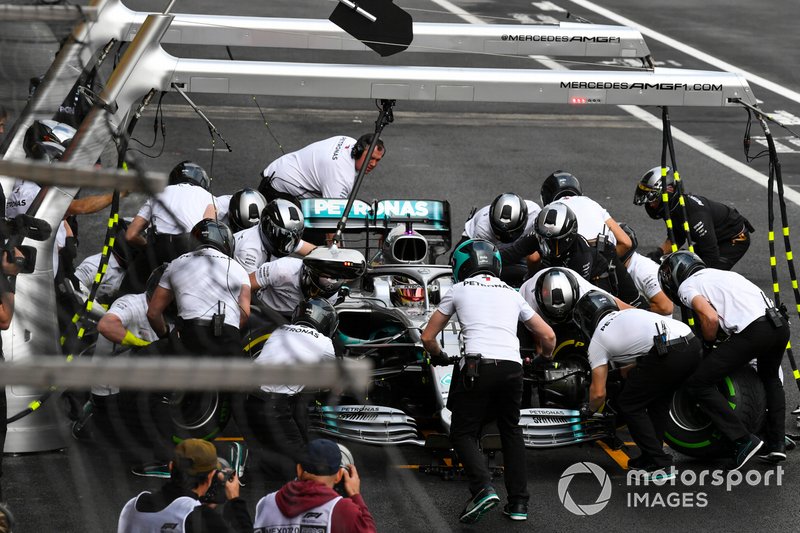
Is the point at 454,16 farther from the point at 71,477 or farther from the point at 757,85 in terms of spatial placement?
the point at 71,477

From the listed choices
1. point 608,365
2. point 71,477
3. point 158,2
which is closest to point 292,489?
point 71,477

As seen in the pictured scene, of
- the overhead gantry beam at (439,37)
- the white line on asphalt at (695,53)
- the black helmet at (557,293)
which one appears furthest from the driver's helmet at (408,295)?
the white line on asphalt at (695,53)

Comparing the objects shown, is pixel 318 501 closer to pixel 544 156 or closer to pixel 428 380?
pixel 428 380

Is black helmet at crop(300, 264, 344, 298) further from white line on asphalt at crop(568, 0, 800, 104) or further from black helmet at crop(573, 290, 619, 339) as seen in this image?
white line on asphalt at crop(568, 0, 800, 104)

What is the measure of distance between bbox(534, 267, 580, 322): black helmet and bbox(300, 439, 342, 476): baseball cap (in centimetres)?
484

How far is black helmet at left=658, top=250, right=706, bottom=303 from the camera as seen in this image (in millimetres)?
8961

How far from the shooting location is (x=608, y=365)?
347 inches

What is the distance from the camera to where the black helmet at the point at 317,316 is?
25.3 feet

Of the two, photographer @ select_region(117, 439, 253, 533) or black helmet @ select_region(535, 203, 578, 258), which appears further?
black helmet @ select_region(535, 203, 578, 258)

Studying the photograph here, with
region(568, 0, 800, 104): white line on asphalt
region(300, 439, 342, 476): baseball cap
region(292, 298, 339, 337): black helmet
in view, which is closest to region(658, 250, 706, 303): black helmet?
region(292, 298, 339, 337): black helmet

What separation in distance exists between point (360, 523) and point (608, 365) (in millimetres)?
4182

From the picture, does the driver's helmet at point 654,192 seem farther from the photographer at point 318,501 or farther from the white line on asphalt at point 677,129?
the photographer at point 318,501

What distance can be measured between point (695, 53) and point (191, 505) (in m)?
23.1

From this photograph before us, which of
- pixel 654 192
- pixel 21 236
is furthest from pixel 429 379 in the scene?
pixel 21 236
